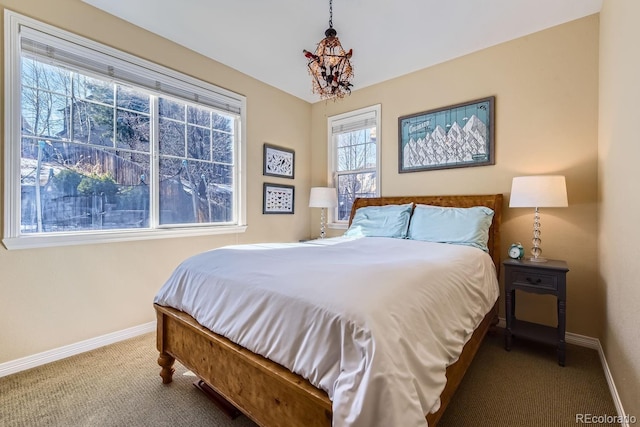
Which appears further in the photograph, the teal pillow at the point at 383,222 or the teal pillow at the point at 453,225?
the teal pillow at the point at 383,222

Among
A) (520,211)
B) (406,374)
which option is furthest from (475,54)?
(406,374)

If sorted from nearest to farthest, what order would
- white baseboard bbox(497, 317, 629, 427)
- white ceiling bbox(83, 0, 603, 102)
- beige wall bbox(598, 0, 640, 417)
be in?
1. beige wall bbox(598, 0, 640, 417)
2. white baseboard bbox(497, 317, 629, 427)
3. white ceiling bbox(83, 0, 603, 102)

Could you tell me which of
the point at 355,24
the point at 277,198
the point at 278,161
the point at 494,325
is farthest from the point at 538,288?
the point at 278,161

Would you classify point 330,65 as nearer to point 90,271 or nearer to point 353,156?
point 353,156

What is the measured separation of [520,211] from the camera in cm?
262

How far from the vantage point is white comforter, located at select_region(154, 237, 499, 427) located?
0.88 metres

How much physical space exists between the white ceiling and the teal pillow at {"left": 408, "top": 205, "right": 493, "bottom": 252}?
1.61 metres

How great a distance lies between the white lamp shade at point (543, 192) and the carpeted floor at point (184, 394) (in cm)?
117

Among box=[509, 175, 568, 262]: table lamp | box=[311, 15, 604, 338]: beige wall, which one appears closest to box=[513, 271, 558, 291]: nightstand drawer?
box=[509, 175, 568, 262]: table lamp

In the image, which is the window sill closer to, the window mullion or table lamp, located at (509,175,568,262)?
the window mullion

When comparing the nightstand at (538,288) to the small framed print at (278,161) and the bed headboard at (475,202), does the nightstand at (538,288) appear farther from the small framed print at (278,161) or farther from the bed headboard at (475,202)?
the small framed print at (278,161)

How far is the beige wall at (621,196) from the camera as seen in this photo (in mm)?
1344

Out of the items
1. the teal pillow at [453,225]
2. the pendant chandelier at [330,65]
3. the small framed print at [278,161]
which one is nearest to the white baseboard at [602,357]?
the teal pillow at [453,225]

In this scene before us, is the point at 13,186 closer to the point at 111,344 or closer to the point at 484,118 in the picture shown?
the point at 111,344
